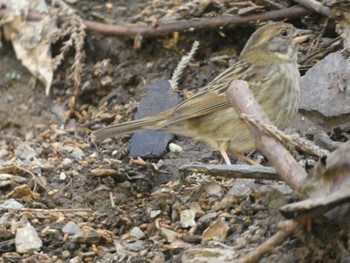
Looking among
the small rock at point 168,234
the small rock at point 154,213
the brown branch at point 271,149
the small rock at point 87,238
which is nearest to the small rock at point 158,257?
the small rock at point 168,234

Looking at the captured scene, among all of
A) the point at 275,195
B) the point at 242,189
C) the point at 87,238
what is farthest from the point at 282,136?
the point at 87,238

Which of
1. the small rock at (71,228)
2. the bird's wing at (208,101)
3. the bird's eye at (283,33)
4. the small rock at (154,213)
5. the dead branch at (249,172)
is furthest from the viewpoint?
the bird's eye at (283,33)

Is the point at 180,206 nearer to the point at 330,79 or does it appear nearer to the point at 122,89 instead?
the point at 330,79

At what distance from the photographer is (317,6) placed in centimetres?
591

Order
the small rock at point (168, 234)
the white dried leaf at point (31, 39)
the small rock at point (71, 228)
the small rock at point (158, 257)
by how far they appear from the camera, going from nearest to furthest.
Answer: the small rock at point (158, 257) → the small rock at point (168, 234) → the small rock at point (71, 228) → the white dried leaf at point (31, 39)

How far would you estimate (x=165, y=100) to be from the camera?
6059mm

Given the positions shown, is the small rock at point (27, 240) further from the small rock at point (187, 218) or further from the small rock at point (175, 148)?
the small rock at point (175, 148)

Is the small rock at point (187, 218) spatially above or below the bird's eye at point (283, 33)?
below

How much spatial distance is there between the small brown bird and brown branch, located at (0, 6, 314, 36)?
500 millimetres

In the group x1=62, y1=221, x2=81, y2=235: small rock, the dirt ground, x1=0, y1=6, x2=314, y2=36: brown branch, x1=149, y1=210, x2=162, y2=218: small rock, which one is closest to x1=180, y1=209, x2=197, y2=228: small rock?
the dirt ground

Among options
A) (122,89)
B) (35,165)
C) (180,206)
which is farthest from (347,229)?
(122,89)

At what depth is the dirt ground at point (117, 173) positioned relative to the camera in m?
4.14

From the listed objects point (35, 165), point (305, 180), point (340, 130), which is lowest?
point (35, 165)

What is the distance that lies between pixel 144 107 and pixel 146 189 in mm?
1019
